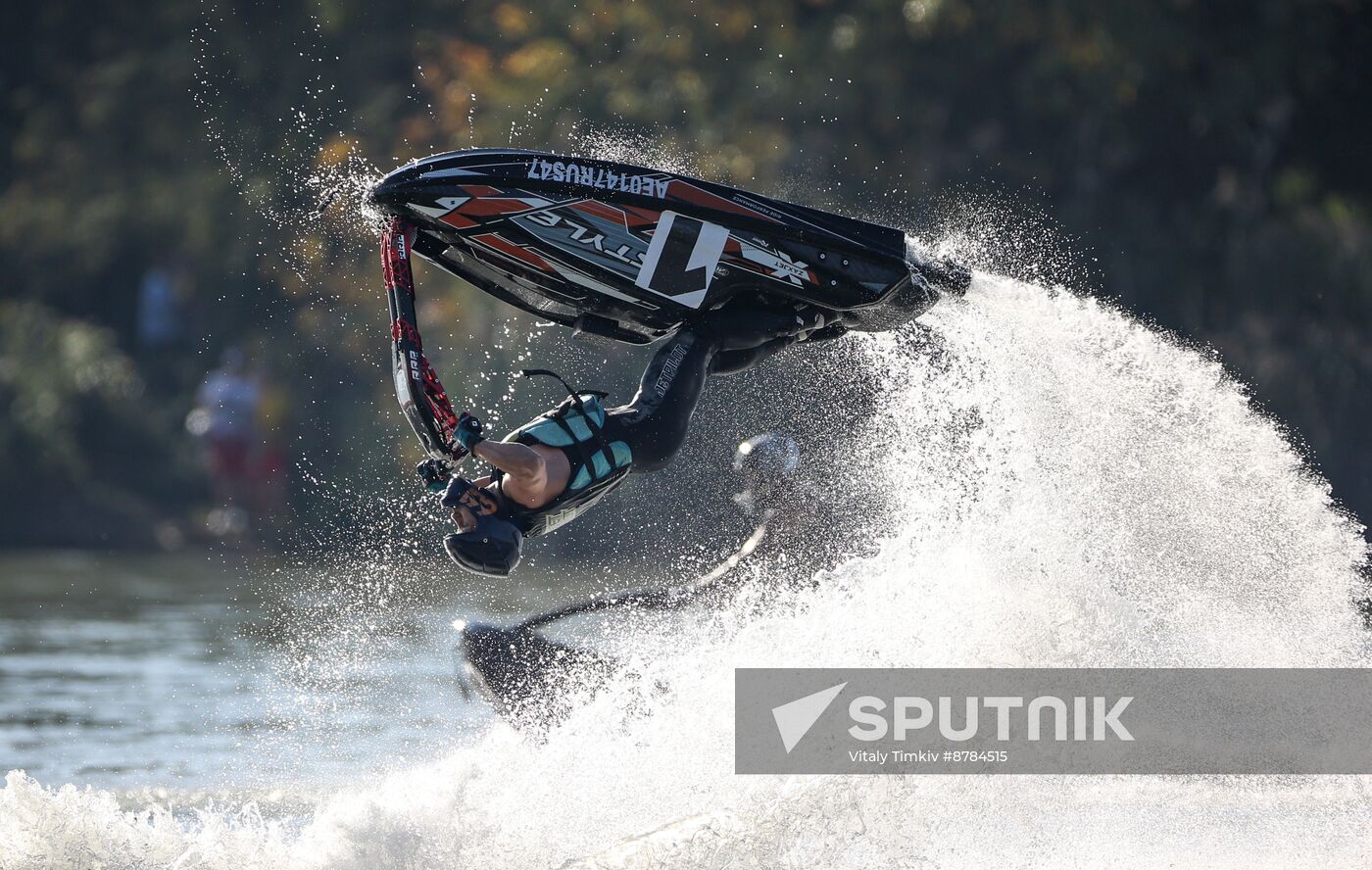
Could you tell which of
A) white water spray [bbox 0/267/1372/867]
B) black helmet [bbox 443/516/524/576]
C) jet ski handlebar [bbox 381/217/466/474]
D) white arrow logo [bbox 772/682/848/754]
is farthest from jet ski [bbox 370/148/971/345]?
white arrow logo [bbox 772/682/848/754]

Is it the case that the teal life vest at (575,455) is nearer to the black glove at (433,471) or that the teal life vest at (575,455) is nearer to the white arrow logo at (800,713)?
the black glove at (433,471)

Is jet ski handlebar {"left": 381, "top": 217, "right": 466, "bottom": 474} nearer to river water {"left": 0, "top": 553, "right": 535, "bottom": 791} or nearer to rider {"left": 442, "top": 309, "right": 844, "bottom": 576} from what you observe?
Result: rider {"left": 442, "top": 309, "right": 844, "bottom": 576}

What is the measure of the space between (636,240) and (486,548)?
155cm

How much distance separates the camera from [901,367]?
9.71m

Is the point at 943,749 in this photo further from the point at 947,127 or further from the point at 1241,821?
the point at 947,127

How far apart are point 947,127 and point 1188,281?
3.50 meters

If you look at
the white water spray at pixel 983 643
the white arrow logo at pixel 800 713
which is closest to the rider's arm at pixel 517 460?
the white water spray at pixel 983 643

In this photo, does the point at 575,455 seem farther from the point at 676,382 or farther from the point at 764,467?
the point at 764,467

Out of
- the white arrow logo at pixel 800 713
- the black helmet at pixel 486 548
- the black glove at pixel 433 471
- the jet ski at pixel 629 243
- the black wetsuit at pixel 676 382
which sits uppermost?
the jet ski at pixel 629 243

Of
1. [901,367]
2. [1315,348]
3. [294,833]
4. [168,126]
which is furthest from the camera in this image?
[168,126]

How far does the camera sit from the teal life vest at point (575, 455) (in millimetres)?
7469

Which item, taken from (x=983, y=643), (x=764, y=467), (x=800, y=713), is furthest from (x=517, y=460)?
(x=983, y=643)

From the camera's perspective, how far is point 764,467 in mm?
8656

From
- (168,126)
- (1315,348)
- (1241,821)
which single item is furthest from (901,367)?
(168,126)
